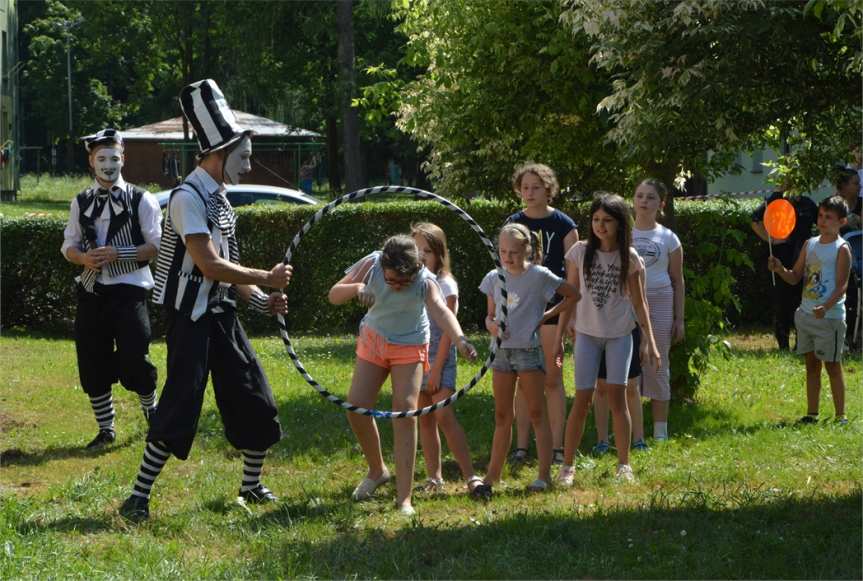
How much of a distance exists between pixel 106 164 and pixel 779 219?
19.1ft

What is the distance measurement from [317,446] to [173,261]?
8.33 ft

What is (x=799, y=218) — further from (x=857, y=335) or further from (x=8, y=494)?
(x=8, y=494)

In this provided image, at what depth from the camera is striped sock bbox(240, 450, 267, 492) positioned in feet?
23.7

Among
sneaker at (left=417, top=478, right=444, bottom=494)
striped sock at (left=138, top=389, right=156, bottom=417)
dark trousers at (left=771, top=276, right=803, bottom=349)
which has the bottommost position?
sneaker at (left=417, top=478, right=444, bottom=494)

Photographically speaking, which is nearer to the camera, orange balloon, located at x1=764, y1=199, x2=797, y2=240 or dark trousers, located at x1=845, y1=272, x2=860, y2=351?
orange balloon, located at x1=764, y1=199, x2=797, y2=240

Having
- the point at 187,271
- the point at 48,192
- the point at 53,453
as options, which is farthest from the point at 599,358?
the point at 48,192

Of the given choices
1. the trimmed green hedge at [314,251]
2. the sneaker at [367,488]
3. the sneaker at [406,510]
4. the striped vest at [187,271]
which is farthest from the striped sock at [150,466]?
the trimmed green hedge at [314,251]

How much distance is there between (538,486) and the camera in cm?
745

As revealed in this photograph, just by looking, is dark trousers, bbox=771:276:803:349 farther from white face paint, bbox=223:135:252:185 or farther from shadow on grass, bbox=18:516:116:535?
shadow on grass, bbox=18:516:116:535

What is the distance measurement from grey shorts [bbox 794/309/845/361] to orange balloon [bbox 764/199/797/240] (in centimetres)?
134

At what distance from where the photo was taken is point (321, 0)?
38.1 metres

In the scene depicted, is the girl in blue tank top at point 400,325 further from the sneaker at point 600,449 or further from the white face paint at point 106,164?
the white face paint at point 106,164

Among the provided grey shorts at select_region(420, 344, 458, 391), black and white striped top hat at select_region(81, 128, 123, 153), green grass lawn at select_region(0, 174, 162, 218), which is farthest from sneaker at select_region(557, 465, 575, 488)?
green grass lawn at select_region(0, 174, 162, 218)

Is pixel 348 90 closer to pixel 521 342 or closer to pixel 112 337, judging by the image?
pixel 112 337
